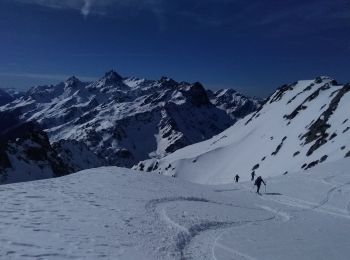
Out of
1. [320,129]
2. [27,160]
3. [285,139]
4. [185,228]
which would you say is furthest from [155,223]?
[27,160]

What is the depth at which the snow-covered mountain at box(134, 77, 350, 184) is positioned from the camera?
81.0 metres

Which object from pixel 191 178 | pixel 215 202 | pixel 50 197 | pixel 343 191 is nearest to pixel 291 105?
pixel 191 178

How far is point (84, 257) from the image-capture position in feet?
46.2

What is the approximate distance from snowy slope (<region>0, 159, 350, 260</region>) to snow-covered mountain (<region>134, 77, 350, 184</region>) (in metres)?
39.2

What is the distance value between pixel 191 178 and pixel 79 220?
391 feet

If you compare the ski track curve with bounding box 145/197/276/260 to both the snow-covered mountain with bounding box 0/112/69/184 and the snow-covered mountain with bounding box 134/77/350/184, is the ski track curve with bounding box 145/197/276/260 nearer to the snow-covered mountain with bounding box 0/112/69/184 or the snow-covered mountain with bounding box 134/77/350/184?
the snow-covered mountain with bounding box 134/77/350/184

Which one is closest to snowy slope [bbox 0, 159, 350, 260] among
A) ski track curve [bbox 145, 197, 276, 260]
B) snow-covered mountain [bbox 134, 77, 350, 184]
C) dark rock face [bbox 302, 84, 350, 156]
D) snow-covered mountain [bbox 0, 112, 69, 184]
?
ski track curve [bbox 145, 197, 276, 260]

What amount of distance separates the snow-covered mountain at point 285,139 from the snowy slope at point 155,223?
39224 mm

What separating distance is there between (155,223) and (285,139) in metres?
89.9

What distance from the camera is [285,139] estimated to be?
10619cm

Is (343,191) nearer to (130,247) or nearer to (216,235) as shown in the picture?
(216,235)

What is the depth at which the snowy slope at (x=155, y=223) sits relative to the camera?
621 inches

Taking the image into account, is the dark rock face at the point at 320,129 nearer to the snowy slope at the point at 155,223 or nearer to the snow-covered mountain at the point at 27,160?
the snowy slope at the point at 155,223

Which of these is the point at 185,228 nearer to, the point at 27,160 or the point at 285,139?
the point at 285,139
